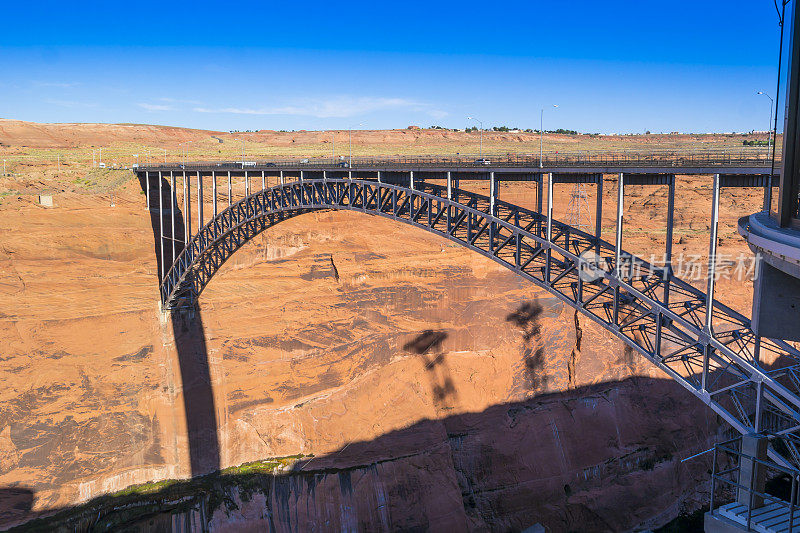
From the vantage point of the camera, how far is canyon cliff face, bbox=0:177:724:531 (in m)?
27.5

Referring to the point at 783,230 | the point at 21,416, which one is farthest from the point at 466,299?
the point at 783,230

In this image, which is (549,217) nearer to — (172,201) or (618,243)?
(618,243)

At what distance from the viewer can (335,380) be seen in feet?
107

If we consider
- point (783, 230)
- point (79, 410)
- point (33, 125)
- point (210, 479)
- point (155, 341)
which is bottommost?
point (210, 479)

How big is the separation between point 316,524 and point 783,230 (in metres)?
24.9

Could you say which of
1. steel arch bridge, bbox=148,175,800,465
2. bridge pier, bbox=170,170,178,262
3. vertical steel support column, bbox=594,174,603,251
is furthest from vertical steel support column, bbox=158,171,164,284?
vertical steel support column, bbox=594,174,603,251

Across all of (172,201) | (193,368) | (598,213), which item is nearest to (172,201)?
(172,201)

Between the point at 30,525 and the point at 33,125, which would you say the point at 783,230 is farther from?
the point at 33,125

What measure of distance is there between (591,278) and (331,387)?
19204 mm

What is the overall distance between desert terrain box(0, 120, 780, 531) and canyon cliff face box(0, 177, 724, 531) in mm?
97

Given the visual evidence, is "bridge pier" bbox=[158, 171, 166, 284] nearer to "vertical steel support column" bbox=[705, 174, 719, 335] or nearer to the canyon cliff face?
the canyon cliff face

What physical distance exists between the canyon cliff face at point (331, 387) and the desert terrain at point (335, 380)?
0.32 ft

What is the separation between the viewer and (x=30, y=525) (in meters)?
25.2

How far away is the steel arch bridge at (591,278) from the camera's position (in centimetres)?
1338
